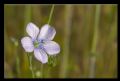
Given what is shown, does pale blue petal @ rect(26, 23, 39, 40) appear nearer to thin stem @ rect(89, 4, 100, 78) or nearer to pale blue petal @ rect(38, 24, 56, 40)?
pale blue petal @ rect(38, 24, 56, 40)

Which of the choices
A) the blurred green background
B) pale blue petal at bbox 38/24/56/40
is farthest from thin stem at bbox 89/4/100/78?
pale blue petal at bbox 38/24/56/40

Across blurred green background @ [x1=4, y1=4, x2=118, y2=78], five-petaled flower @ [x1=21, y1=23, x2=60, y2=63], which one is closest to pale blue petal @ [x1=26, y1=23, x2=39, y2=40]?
five-petaled flower @ [x1=21, y1=23, x2=60, y2=63]

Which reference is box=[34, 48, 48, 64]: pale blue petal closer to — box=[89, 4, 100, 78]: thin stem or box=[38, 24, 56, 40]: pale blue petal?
box=[38, 24, 56, 40]: pale blue petal

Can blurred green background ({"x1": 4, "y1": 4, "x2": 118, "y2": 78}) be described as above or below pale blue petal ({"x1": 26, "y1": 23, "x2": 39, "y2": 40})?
below

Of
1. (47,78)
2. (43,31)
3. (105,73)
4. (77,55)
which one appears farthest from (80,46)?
(43,31)

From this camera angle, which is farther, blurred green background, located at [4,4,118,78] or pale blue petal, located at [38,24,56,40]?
blurred green background, located at [4,4,118,78]

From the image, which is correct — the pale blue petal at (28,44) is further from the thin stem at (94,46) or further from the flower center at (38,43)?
the thin stem at (94,46)
